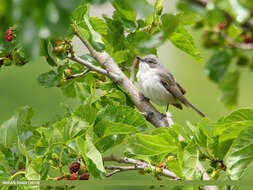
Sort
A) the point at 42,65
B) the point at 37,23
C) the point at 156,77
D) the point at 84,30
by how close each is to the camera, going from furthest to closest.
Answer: the point at 42,65 < the point at 156,77 < the point at 84,30 < the point at 37,23

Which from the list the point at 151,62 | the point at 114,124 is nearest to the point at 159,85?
the point at 151,62

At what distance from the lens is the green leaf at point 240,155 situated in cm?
121

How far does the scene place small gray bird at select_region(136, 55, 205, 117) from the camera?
9.81 ft

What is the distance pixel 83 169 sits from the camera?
1443mm

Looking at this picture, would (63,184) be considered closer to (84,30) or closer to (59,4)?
(84,30)

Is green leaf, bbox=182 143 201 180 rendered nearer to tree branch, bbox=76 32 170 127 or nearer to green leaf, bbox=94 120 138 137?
green leaf, bbox=94 120 138 137

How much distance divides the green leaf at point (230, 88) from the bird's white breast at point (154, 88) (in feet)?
6.77

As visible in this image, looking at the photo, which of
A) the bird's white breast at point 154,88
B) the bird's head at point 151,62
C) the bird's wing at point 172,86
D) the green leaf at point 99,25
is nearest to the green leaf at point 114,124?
the green leaf at point 99,25

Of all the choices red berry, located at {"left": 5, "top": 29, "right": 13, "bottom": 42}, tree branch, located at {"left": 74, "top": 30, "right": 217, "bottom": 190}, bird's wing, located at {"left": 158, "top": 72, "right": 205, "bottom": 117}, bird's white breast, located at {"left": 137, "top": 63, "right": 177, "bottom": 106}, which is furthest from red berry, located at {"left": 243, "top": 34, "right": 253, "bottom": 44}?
bird's wing, located at {"left": 158, "top": 72, "right": 205, "bottom": 117}

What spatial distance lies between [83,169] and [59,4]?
1004 mm

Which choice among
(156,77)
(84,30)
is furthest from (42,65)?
(84,30)

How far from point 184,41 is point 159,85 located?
155cm

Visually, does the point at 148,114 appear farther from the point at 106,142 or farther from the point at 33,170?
the point at 33,170

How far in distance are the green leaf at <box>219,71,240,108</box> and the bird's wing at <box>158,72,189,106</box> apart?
7.32 feet
